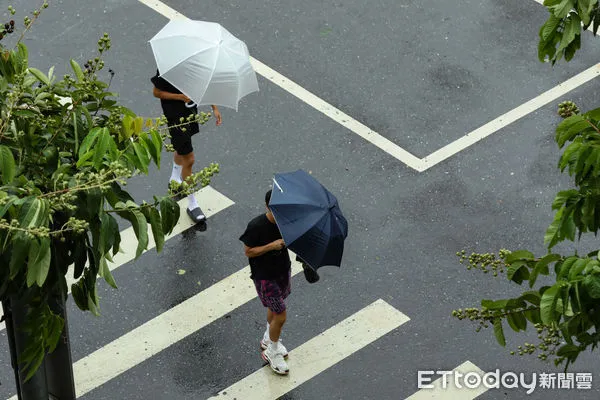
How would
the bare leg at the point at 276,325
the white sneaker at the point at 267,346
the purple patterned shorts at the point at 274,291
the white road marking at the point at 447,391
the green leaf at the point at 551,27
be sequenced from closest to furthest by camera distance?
the green leaf at the point at 551,27
the purple patterned shorts at the point at 274,291
the bare leg at the point at 276,325
the white road marking at the point at 447,391
the white sneaker at the point at 267,346

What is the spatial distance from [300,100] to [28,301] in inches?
268

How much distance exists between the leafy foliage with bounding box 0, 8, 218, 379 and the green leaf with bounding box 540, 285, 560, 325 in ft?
6.16

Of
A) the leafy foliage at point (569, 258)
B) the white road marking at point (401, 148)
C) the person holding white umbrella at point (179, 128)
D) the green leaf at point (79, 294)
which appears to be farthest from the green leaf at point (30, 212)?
the white road marking at point (401, 148)

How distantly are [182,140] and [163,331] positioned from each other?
5.62ft

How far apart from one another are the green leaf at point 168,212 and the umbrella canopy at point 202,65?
402 centimetres

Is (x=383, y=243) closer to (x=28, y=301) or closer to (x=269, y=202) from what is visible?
(x=269, y=202)

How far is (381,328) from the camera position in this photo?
1055cm

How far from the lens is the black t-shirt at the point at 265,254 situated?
363 inches

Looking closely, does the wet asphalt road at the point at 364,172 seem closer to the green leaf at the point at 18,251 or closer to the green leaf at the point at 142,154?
the green leaf at the point at 142,154

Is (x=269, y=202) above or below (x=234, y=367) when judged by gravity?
above

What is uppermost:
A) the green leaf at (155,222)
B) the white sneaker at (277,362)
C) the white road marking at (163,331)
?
the green leaf at (155,222)

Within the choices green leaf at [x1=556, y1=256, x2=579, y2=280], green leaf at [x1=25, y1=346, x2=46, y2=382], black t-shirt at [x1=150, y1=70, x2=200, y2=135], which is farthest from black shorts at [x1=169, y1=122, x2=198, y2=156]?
green leaf at [x1=556, y1=256, x2=579, y2=280]

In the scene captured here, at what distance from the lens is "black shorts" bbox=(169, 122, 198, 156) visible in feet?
36.1

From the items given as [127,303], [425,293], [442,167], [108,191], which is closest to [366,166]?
[442,167]
